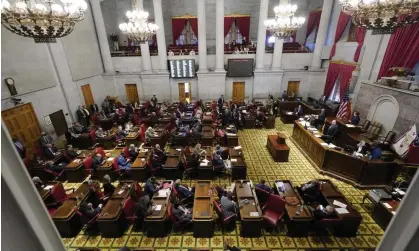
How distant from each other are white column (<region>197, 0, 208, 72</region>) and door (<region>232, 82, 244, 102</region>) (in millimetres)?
2676

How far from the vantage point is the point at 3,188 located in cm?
117

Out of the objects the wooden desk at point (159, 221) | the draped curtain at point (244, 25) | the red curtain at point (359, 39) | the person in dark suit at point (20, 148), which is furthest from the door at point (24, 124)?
the red curtain at point (359, 39)

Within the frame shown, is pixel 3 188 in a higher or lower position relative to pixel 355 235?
higher

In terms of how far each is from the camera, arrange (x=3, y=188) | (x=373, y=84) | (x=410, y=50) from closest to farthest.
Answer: (x=3, y=188)
(x=410, y=50)
(x=373, y=84)

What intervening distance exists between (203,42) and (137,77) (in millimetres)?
5618

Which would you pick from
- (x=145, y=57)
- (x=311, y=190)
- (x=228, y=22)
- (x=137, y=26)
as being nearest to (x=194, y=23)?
(x=228, y=22)

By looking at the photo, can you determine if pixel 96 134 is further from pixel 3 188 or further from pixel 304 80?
pixel 304 80

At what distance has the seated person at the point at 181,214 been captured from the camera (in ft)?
18.5

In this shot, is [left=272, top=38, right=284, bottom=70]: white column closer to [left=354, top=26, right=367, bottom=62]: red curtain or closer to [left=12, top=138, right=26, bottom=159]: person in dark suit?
[left=354, top=26, right=367, bottom=62]: red curtain

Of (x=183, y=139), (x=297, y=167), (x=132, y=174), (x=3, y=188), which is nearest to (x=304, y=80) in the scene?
(x=297, y=167)

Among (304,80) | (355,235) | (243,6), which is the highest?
(243,6)

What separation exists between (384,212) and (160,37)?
14892 millimetres

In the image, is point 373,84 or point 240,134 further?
point 240,134

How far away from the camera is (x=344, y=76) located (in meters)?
12.9
